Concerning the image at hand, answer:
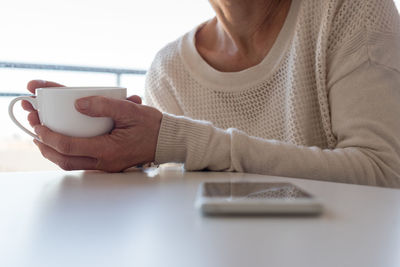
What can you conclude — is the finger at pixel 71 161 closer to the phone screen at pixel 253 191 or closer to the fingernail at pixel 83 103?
the fingernail at pixel 83 103

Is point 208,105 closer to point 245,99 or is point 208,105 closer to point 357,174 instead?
point 245,99

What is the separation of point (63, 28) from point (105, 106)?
228 inches

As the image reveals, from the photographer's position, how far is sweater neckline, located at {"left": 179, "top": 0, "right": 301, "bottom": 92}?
100cm

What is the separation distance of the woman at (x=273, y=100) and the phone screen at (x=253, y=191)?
194 millimetres

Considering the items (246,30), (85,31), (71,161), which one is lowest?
(85,31)

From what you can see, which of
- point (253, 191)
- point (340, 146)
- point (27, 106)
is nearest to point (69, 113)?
point (27, 106)

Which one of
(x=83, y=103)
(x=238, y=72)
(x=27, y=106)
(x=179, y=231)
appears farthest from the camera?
(x=238, y=72)

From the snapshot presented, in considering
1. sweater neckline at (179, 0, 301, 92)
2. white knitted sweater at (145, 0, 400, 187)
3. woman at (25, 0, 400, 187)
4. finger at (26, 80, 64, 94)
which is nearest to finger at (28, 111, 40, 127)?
woman at (25, 0, 400, 187)

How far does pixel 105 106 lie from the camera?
564mm

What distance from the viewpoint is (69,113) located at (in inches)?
22.4

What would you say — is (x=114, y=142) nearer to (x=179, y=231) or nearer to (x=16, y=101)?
(x=16, y=101)

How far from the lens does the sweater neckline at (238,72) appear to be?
100cm

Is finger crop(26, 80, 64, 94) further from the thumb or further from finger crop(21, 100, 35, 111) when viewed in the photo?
the thumb

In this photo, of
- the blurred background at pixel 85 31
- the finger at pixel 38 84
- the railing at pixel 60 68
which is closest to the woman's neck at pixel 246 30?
the finger at pixel 38 84
